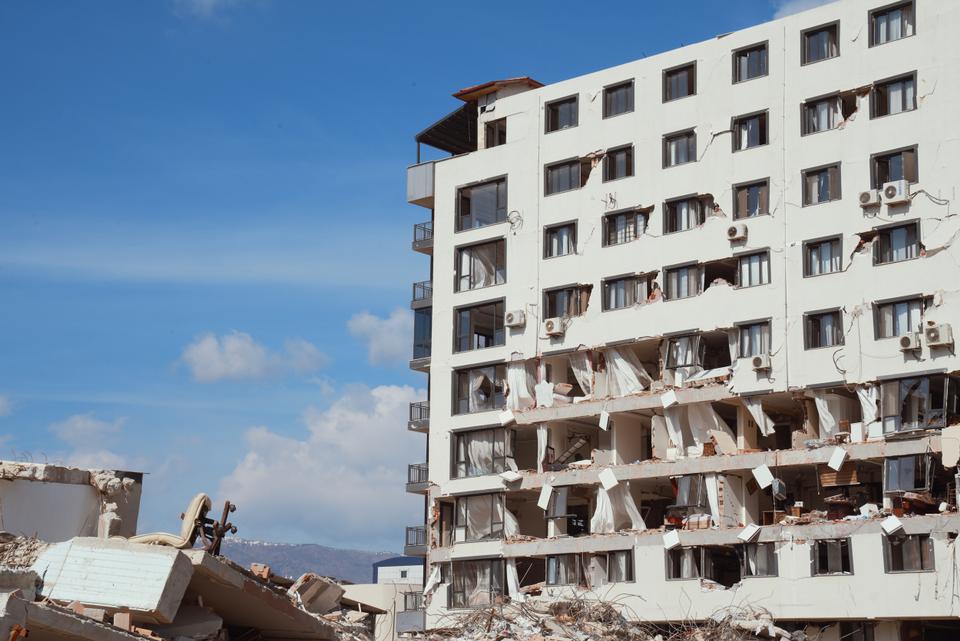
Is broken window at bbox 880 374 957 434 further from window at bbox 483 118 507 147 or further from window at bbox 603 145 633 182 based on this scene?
window at bbox 483 118 507 147

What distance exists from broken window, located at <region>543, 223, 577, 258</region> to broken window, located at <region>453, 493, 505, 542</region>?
887 cm

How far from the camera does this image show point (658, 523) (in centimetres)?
5003

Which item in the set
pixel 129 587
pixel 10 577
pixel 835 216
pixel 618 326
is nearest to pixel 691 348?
pixel 618 326

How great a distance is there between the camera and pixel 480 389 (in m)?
52.7

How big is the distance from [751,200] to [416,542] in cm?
1858

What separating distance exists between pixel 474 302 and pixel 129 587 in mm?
31001

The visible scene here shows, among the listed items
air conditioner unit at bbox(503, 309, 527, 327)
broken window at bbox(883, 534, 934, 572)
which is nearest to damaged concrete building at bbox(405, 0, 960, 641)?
broken window at bbox(883, 534, 934, 572)

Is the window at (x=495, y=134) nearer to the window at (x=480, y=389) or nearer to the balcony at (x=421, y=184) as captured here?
the balcony at (x=421, y=184)

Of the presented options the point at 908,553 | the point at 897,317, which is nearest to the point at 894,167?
the point at 897,317

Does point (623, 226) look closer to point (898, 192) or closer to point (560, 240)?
point (560, 240)

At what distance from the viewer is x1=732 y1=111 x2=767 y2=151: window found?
4722cm

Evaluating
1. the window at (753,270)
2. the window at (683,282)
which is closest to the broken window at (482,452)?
the window at (683,282)

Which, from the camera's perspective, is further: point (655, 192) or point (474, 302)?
point (474, 302)

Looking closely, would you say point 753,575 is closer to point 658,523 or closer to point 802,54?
point 658,523
